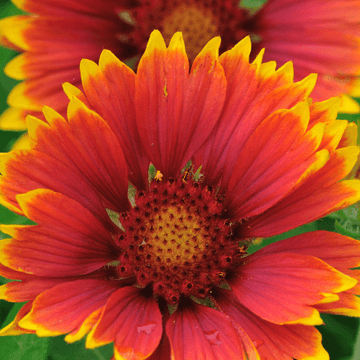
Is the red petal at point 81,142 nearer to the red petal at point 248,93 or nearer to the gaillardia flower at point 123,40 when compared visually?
the red petal at point 248,93

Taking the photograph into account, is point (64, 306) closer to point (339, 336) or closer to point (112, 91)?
point (112, 91)

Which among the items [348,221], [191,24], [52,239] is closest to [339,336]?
[348,221]

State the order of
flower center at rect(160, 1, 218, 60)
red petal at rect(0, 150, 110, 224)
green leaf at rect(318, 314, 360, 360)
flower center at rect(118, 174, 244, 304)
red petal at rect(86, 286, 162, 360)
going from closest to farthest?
red petal at rect(86, 286, 162, 360), red petal at rect(0, 150, 110, 224), flower center at rect(118, 174, 244, 304), green leaf at rect(318, 314, 360, 360), flower center at rect(160, 1, 218, 60)

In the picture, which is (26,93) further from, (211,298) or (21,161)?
(211,298)

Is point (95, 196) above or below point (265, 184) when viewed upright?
below

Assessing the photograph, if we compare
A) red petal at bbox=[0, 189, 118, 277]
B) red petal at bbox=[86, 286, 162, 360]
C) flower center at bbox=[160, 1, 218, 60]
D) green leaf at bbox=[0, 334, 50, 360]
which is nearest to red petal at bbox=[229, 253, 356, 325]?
red petal at bbox=[86, 286, 162, 360]

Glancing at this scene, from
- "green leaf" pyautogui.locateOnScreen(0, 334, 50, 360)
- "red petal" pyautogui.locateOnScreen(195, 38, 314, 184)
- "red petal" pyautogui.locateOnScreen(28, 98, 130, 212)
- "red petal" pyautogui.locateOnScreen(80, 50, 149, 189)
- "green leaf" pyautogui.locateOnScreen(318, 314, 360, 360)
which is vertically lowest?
"green leaf" pyautogui.locateOnScreen(0, 334, 50, 360)

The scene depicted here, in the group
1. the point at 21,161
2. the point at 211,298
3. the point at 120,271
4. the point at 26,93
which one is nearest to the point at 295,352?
the point at 211,298

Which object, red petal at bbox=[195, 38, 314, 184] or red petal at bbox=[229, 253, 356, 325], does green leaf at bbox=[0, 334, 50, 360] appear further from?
red petal at bbox=[195, 38, 314, 184]
